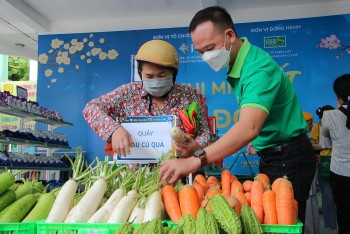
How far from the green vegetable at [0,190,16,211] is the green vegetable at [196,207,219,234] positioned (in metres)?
0.87

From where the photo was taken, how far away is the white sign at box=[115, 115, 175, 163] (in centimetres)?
204

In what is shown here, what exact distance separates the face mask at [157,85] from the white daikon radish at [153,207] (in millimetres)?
857

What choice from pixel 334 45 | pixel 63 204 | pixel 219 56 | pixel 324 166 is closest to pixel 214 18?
pixel 219 56

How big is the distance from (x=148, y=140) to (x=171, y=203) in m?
0.60

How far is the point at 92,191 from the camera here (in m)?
1.52

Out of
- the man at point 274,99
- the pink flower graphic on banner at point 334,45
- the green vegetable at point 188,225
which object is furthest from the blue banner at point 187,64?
the green vegetable at point 188,225

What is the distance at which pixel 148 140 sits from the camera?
2.04m

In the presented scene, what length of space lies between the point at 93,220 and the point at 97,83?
6.68 m

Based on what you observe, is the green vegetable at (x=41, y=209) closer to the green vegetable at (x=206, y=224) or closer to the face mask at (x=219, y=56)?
the green vegetable at (x=206, y=224)

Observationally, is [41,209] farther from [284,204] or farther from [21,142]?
[21,142]

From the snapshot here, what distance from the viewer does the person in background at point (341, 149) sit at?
12.4 feet

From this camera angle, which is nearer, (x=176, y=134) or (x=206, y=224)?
(x=206, y=224)

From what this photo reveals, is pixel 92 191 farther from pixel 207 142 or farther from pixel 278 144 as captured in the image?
pixel 278 144

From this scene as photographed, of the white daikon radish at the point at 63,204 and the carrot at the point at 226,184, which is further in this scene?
the carrot at the point at 226,184
